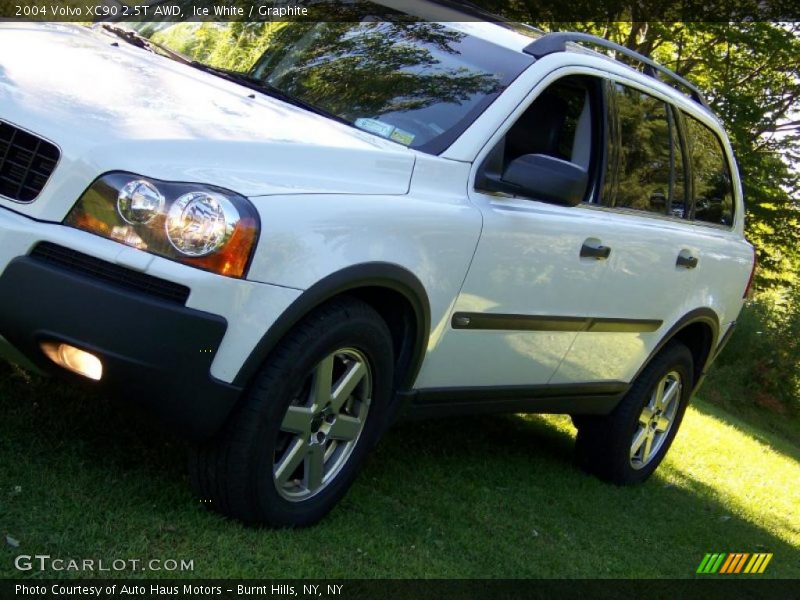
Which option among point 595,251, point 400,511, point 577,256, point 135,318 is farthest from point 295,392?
point 595,251

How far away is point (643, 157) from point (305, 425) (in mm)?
2480

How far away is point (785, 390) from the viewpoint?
16.9 m

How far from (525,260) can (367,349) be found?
36.1 inches

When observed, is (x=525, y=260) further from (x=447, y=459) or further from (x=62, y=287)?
(x=62, y=287)

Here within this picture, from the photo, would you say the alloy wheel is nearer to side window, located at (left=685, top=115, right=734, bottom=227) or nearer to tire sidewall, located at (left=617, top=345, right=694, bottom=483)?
tire sidewall, located at (left=617, top=345, right=694, bottom=483)

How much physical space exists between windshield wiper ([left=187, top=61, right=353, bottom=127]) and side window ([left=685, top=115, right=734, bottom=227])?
97.8 inches

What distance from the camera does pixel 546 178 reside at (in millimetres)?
4078

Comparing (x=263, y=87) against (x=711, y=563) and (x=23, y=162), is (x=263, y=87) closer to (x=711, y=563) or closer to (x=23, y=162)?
(x=23, y=162)

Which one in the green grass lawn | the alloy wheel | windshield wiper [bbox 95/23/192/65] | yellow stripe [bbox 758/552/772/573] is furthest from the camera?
the alloy wheel

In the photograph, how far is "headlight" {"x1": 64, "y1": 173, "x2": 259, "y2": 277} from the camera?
3182 mm

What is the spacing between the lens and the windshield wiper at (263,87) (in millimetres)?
4203

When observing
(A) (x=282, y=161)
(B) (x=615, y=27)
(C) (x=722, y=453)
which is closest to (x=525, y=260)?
(A) (x=282, y=161)

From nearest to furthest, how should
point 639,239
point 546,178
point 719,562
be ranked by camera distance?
point 546,178 < point 639,239 < point 719,562

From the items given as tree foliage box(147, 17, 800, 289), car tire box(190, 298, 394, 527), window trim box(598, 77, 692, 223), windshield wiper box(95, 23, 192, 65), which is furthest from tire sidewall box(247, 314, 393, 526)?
tree foliage box(147, 17, 800, 289)
